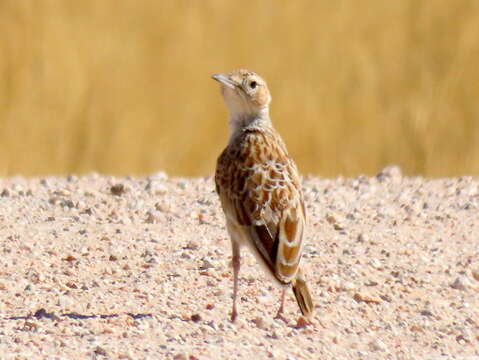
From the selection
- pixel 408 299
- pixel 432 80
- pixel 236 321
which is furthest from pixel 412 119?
pixel 236 321

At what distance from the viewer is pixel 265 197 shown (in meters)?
7.65

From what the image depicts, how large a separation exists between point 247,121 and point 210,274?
3.56 feet

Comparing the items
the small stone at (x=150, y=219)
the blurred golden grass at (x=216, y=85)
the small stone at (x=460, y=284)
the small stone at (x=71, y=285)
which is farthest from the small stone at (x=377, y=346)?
the blurred golden grass at (x=216, y=85)

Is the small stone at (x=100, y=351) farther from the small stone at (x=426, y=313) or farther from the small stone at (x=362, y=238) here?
the small stone at (x=362, y=238)

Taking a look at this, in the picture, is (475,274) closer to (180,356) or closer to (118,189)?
(180,356)

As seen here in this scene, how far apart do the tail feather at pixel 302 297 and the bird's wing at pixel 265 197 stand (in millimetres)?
207

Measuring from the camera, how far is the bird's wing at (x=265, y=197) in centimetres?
741

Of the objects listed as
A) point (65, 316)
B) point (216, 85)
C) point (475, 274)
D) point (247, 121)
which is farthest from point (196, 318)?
point (216, 85)

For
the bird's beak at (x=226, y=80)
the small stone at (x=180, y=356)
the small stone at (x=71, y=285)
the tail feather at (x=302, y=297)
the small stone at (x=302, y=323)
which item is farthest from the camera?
the small stone at (x=71, y=285)

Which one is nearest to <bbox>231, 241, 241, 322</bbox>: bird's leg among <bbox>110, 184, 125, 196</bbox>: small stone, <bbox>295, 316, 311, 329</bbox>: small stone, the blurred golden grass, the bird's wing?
the bird's wing

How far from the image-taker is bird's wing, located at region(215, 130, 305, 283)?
7.41 meters

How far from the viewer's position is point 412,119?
1204 centimetres

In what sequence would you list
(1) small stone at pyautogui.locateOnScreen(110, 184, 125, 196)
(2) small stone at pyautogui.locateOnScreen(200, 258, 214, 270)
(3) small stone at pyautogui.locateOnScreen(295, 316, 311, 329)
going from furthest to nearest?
(1) small stone at pyautogui.locateOnScreen(110, 184, 125, 196), (2) small stone at pyautogui.locateOnScreen(200, 258, 214, 270), (3) small stone at pyautogui.locateOnScreen(295, 316, 311, 329)

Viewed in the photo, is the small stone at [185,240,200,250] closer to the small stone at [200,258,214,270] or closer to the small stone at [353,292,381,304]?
the small stone at [200,258,214,270]
